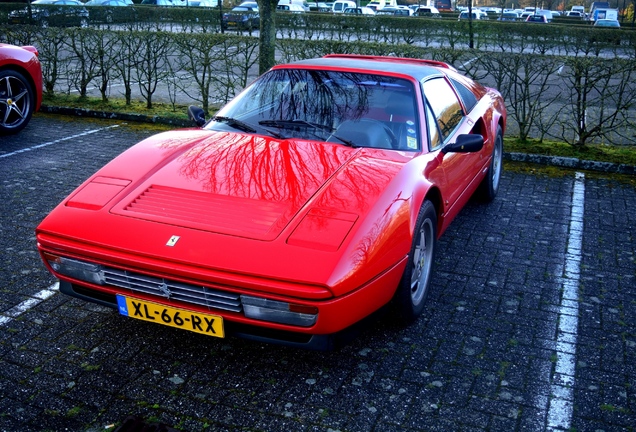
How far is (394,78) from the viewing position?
4.70m

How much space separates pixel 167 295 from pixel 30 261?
199 cm

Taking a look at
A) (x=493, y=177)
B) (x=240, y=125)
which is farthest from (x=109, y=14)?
(x=240, y=125)

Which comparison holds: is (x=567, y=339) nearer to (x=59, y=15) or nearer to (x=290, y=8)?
(x=59, y=15)

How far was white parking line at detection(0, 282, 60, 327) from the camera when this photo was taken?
390 centimetres

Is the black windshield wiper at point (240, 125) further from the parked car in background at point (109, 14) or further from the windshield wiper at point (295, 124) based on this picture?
the parked car in background at point (109, 14)

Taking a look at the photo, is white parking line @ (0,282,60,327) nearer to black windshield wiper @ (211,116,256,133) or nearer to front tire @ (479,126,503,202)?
black windshield wiper @ (211,116,256,133)

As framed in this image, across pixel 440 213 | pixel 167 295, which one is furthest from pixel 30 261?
pixel 440 213

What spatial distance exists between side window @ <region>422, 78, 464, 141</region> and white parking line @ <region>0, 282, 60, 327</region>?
112 inches

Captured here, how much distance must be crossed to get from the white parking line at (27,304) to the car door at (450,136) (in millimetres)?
2658

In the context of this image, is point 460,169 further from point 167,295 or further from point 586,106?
point 586,106

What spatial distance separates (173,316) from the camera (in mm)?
3229

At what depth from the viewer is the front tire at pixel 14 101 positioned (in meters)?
8.30

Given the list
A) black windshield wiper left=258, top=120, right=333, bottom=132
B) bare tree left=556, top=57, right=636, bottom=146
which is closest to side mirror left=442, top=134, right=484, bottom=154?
black windshield wiper left=258, top=120, right=333, bottom=132

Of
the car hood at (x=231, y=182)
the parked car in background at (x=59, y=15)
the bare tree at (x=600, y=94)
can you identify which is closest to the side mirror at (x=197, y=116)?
the car hood at (x=231, y=182)
